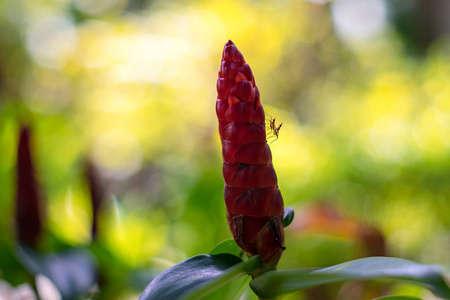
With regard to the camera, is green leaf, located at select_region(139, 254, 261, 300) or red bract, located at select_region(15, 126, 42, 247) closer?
green leaf, located at select_region(139, 254, 261, 300)

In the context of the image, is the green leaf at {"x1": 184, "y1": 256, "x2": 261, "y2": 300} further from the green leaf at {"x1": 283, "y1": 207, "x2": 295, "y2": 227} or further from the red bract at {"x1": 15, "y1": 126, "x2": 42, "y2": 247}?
the red bract at {"x1": 15, "y1": 126, "x2": 42, "y2": 247}

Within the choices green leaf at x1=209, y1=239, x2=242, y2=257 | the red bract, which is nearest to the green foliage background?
the red bract

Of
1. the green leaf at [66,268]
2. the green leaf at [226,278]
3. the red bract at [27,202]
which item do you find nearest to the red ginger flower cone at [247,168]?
the green leaf at [226,278]

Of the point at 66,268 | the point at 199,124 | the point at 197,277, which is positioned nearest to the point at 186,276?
the point at 197,277

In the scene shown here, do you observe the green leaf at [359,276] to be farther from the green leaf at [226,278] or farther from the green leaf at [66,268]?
the green leaf at [66,268]

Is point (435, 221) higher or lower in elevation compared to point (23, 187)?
lower

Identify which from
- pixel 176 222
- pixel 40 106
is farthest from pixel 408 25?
pixel 176 222

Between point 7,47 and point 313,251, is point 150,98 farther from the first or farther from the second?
point 7,47
